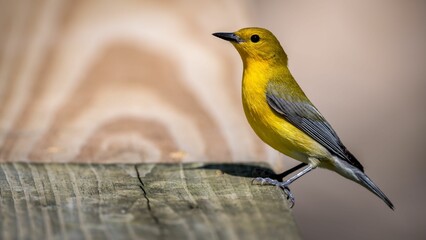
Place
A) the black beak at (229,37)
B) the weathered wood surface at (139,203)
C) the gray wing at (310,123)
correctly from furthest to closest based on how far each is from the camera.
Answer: the black beak at (229,37) < the gray wing at (310,123) < the weathered wood surface at (139,203)

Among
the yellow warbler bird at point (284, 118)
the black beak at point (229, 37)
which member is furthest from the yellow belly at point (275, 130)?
the black beak at point (229, 37)

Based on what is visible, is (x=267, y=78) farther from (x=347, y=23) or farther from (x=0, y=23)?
(x=347, y=23)

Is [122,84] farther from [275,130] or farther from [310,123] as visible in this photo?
[310,123]

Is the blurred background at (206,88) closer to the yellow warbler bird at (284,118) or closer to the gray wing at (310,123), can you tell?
the yellow warbler bird at (284,118)

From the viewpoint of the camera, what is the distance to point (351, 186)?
855cm

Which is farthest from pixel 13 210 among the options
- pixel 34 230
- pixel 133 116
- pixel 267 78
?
pixel 267 78

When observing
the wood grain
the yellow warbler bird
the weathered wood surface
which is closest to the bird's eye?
the yellow warbler bird

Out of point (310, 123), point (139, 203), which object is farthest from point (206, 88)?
point (139, 203)

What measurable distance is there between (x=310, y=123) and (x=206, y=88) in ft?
2.22

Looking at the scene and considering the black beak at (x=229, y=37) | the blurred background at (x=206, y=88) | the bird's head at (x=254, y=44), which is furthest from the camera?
the bird's head at (x=254, y=44)

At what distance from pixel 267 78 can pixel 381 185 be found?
3.22m

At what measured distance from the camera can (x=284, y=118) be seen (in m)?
5.13

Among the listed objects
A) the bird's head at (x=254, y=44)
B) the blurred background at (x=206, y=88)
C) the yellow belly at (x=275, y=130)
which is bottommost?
the blurred background at (x=206, y=88)

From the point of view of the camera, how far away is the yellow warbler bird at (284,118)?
4.98 metres
